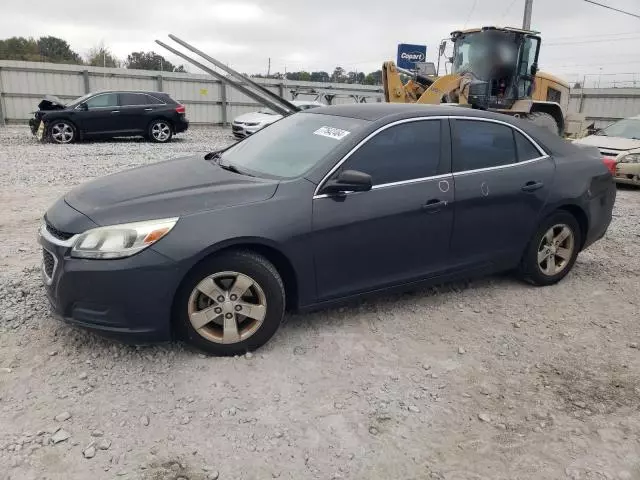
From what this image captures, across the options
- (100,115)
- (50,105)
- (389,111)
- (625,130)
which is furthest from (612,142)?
(50,105)

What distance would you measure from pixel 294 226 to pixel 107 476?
1.74 meters

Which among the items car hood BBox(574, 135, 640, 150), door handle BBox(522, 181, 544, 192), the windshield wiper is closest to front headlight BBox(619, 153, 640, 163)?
car hood BBox(574, 135, 640, 150)

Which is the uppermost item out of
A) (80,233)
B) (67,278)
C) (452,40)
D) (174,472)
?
(452,40)

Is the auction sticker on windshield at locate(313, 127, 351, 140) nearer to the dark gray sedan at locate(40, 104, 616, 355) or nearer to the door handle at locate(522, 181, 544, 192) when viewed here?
the dark gray sedan at locate(40, 104, 616, 355)

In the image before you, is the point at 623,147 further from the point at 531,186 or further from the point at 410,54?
the point at 410,54

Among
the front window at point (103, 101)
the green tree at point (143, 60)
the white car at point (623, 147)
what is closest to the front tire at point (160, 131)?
the front window at point (103, 101)

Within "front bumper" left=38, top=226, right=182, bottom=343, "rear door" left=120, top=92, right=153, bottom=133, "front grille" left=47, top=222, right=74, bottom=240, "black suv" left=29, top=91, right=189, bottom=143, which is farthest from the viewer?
"rear door" left=120, top=92, right=153, bottom=133

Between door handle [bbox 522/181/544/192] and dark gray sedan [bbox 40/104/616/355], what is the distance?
1cm

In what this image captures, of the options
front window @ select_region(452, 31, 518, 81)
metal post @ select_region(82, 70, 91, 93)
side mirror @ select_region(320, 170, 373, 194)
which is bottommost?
side mirror @ select_region(320, 170, 373, 194)

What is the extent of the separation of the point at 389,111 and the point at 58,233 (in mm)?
2484

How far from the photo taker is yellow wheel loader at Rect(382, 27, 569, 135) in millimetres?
12867

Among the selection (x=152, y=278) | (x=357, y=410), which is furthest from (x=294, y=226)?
(x=357, y=410)

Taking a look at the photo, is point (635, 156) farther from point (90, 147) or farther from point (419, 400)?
point (90, 147)

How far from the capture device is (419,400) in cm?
316
